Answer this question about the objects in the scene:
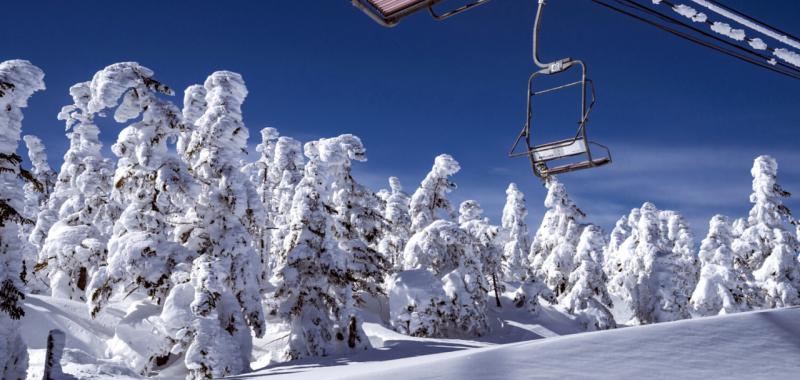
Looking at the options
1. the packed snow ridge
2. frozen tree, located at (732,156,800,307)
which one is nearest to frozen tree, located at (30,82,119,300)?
the packed snow ridge

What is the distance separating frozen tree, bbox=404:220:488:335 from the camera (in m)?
32.2

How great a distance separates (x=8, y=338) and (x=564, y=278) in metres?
33.8

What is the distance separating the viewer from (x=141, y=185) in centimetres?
2086

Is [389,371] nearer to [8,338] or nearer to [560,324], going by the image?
[8,338]

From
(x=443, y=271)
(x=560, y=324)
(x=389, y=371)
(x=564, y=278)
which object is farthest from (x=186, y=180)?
(x=564, y=278)

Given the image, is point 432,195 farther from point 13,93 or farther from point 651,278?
point 13,93

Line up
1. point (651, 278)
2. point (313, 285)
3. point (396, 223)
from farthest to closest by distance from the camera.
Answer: point (396, 223) → point (651, 278) → point (313, 285)

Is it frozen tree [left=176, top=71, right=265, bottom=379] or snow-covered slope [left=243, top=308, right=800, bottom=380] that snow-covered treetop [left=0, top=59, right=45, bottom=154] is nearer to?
frozen tree [left=176, top=71, right=265, bottom=379]

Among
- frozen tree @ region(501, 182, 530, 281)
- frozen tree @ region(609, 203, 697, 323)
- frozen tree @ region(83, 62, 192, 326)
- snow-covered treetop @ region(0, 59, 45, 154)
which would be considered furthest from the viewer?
frozen tree @ region(501, 182, 530, 281)

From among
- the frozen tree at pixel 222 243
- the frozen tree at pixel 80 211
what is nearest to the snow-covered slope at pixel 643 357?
the frozen tree at pixel 222 243

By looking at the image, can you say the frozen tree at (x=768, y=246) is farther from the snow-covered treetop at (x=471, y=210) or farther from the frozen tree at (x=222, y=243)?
the frozen tree at (x=222, y=243)

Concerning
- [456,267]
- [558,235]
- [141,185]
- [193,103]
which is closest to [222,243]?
[141,185]

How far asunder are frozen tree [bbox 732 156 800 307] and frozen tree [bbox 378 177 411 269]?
69.3ft

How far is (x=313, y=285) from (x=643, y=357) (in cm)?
1721
